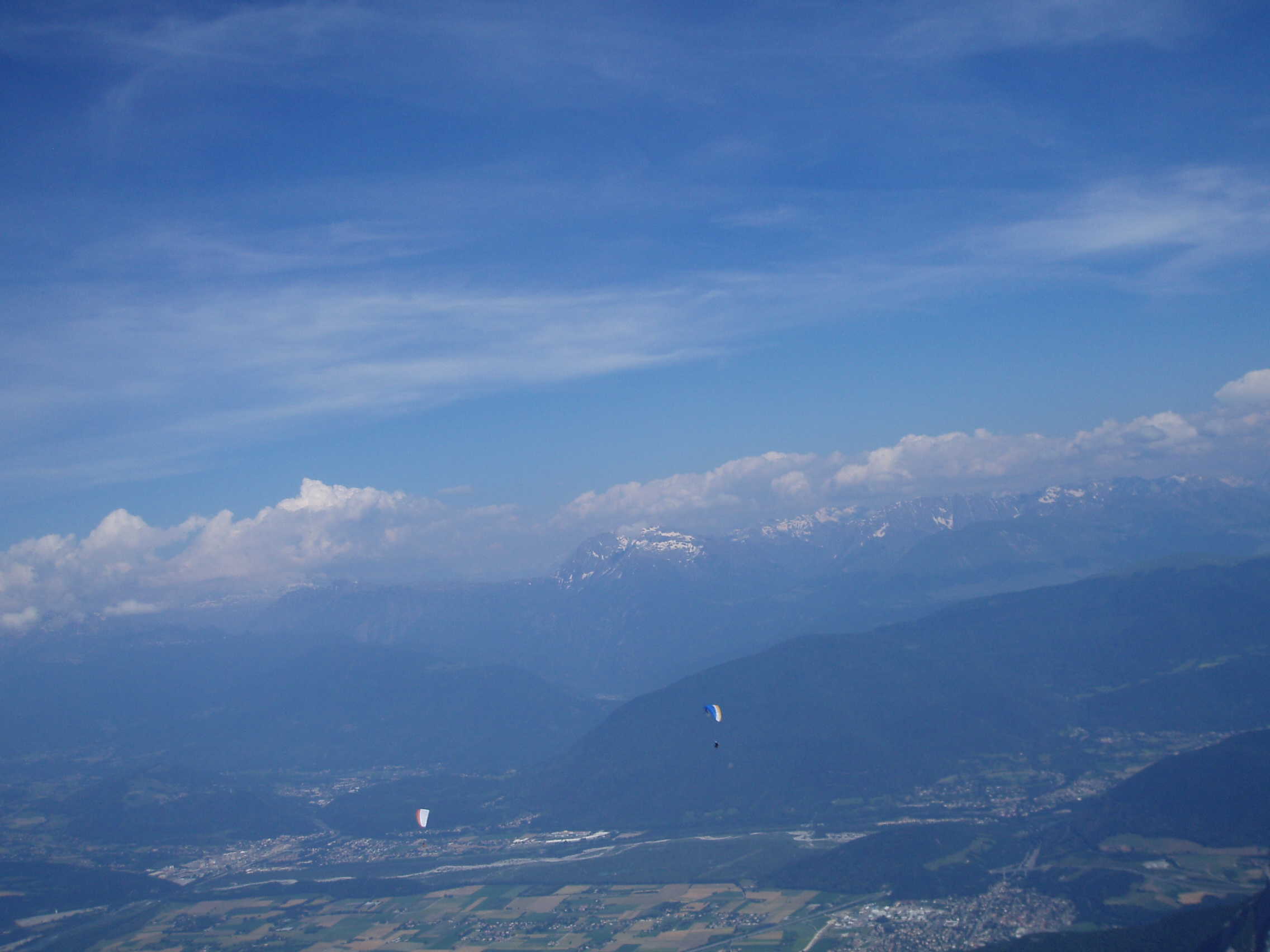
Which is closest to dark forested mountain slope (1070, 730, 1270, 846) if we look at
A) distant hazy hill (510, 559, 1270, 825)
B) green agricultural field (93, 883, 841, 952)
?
green agricultural field (93, 883, 841, 952)

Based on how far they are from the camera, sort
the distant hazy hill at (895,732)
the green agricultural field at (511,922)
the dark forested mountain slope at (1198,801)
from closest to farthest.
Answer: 1. the green agricultural field at (511,922)
2. the dark forested mountain slope at (1198,801)
3. the distant hazy hill at (895,732)

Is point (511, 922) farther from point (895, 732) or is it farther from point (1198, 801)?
point (895, 732)

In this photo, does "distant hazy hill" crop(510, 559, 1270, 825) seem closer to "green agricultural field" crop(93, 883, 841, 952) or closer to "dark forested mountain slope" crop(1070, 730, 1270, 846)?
"dark forested mountain slope" crop(1070, 730, 1270, 846)

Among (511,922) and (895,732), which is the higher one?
(895,732)

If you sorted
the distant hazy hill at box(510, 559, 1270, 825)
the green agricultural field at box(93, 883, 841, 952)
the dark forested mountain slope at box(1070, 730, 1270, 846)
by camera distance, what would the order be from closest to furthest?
the green agricultural field at box(93, 883, 841, 952) < the dark forested mountain slope at box(1070, 730, 1270, 846) < the distant hazy hill at box(510, 559, 1270, 825)

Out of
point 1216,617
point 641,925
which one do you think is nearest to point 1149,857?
point 641,925

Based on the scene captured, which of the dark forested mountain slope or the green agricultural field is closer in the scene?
the green agricultural field

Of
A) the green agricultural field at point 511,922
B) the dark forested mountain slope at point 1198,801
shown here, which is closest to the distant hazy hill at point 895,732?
the dark forested mountain slope at point 1198,801

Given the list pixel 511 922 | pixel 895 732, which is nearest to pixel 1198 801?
pixel 895 732

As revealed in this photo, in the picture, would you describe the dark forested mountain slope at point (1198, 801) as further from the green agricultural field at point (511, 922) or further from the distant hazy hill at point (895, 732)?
the distant hazy hill at point (895, 732)
